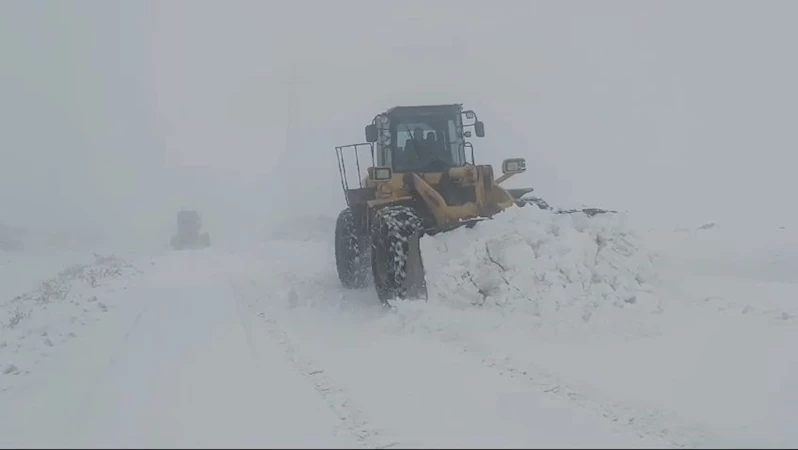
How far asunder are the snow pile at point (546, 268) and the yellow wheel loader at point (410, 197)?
0.95ft

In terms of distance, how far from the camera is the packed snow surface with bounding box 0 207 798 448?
4.64m

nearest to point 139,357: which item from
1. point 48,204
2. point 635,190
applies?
point 635,190

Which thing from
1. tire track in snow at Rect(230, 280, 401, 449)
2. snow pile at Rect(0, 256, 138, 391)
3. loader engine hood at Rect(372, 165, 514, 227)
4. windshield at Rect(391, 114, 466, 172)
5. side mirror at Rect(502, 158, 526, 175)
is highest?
windshield at Rect(391, 114, 466, 172)

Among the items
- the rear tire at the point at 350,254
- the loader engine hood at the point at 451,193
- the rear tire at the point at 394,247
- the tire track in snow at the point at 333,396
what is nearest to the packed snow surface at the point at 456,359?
the tire track in snow at the point at 333,396

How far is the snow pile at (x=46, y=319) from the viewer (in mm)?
7871

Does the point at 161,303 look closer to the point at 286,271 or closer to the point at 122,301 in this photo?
the point at 122,301

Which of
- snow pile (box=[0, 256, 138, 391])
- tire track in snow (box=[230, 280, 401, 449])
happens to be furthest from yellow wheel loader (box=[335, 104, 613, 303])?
snow pile (box=[0, 256, 138, 391])

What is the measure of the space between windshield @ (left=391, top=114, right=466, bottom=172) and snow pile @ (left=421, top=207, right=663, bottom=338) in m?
2.57

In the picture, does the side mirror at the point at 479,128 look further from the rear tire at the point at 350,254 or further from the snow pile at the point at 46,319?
the snow pile at the point at 46,319

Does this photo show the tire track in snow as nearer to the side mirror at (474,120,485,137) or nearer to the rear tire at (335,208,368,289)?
the rear tire at (335,208,368,289)

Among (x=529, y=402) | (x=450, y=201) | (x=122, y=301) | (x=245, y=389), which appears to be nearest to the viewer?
(x=529, y=402)

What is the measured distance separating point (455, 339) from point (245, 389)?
2.43m

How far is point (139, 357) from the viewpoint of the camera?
22.5 ft

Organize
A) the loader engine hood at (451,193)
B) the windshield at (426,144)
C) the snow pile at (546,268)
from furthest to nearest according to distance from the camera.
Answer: the windshield at (426,144) < the loader engine hood at (451,193) < the snow pile at (546,268)
